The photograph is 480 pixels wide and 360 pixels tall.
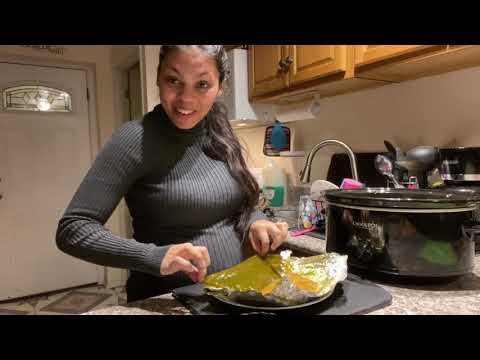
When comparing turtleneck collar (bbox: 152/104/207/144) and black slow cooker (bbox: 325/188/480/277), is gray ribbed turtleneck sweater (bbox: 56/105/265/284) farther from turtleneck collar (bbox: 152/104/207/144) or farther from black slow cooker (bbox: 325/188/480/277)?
black slow cooker (bbox: 325/188/480/277)

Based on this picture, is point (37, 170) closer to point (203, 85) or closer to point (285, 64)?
point (285, 64)

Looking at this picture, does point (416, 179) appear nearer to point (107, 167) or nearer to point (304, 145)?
point (304, 145)

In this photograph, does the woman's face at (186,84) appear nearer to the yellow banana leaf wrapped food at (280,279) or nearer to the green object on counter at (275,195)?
the yellow banana leaf wrapped food at (280,279)

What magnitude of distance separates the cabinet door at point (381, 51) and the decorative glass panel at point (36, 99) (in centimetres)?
243

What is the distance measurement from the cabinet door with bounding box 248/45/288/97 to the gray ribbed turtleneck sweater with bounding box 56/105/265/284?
0.84m

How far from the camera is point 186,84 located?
2.53ft

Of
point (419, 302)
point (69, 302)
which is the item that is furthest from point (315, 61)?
point (69, 302)

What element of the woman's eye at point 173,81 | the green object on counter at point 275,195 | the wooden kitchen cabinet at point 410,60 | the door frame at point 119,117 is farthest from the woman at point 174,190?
the door frame at point 119,117

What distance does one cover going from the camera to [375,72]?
1.23m

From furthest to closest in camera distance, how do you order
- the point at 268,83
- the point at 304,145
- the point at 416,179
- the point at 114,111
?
the point at 114,111 → the point at 304,145 → the point at 268,83 → the point at 416,179

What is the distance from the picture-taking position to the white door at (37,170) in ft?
8.59

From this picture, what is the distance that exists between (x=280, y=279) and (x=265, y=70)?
1.34m
